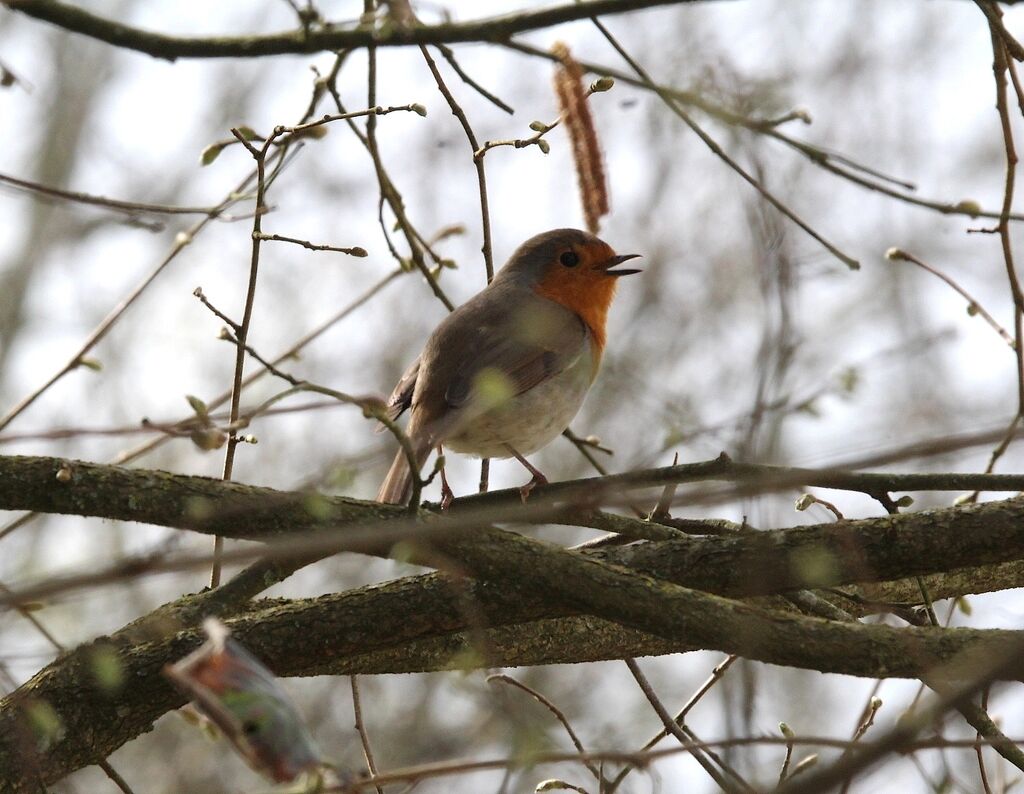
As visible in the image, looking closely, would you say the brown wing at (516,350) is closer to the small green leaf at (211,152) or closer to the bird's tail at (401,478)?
the bird's tail at (401,478)

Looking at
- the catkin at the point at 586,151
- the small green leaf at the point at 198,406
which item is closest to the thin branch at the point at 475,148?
the catkin at the point at 586,151

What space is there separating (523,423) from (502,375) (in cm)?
44

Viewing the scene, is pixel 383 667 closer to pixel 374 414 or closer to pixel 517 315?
pixel 374 414

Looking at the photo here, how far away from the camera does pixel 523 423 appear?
4949mm

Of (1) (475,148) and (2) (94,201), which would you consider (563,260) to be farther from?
(2) (94,201)

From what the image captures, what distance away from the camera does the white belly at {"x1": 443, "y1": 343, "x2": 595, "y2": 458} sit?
489 centimetres

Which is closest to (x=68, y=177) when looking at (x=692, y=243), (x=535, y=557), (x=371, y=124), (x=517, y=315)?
(x=692, y=243)

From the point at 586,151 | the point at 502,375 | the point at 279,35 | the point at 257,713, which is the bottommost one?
the point at 257,713

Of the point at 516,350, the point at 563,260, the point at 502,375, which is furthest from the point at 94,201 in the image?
the point at 563,260

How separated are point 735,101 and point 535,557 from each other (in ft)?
3.58

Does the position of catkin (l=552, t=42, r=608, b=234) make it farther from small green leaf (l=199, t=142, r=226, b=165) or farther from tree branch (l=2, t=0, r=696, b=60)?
tree branch (l=2, t=0, r=696, b=60)

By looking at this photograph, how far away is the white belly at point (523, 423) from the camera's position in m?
4.89

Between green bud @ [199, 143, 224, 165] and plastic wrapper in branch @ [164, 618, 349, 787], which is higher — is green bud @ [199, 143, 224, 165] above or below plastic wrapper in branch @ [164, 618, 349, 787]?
above

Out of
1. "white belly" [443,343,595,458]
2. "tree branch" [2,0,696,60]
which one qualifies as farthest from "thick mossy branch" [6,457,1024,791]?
"white belly" [443,343,595,458]
